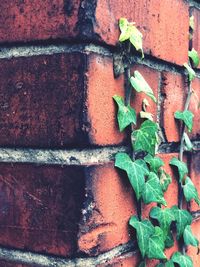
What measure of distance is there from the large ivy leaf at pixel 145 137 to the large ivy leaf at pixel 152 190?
35mm

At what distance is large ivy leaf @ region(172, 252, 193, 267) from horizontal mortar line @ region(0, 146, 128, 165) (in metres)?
0.25

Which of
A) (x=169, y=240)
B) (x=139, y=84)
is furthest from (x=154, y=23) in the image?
(x=169, y=240)

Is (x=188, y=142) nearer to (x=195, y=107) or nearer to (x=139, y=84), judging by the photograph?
(x=195, y=107)

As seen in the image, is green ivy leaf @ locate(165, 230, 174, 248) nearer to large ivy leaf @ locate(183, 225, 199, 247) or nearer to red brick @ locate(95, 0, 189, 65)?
large ivy leaf @ locate(183, 225, 199, 247)

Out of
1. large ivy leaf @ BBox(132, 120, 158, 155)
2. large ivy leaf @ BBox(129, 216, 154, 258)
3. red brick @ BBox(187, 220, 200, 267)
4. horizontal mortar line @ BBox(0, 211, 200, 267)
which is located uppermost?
large ivy leaf @ BBox(132, 120, 158, 155)

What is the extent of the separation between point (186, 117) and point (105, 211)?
0.86ft

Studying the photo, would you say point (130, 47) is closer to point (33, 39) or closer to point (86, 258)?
point (33, 39)

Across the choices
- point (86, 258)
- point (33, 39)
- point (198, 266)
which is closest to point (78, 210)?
point (86, 258)

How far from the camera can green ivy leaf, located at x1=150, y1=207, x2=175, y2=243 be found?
63cm

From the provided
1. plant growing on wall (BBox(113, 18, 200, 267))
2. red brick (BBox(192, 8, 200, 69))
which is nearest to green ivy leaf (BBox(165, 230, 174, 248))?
plant growing on wall (BBox(113, 18, 200, 267))

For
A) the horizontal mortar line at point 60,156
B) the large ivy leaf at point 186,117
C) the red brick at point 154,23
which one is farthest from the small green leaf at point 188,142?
the horizontal mortar line at point 60,156

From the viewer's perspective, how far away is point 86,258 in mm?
509

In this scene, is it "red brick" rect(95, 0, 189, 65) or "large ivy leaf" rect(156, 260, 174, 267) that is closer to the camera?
"red brick" rect(95, 0, 189, 65)

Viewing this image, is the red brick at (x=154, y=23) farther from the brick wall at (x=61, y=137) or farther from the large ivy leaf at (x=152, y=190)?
the large ivy leaf at (x=152, y=190)
